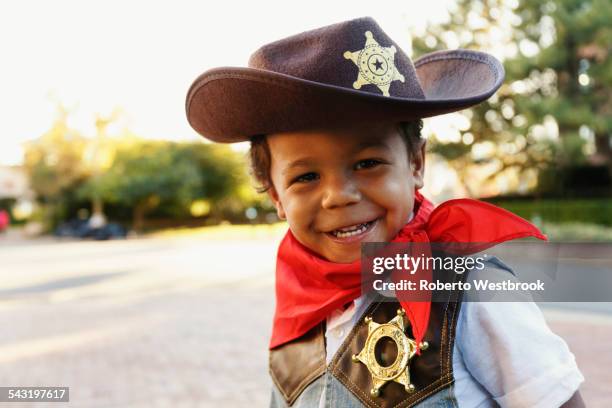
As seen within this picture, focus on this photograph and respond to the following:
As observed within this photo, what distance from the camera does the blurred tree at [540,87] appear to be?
562 inches

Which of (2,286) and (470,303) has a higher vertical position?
(470,303)

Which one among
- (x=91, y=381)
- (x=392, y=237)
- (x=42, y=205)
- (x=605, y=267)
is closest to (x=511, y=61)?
(x=605, y=267)

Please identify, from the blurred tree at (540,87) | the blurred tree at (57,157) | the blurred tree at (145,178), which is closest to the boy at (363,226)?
the blurred tree at (540,87)

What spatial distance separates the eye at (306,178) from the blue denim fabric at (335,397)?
40 cm

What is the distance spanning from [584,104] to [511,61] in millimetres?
2080

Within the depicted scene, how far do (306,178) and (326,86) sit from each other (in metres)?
0.22

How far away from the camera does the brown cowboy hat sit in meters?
1.14

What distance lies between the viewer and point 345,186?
1188 mm

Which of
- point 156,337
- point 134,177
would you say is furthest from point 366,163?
point 134,177

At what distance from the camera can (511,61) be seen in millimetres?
14742

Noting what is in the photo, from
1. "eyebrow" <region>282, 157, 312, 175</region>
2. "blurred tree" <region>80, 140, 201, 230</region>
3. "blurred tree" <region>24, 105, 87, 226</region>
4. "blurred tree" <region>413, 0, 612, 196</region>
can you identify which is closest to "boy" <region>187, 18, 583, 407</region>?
"eyebrow" <region>282, 157, 312, 175</region>

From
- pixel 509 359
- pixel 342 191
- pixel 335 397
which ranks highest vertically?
pixel 342 191

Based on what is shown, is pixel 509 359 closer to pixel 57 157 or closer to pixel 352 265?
pixel 352 265

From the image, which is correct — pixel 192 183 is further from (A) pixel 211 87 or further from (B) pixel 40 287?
(A) pixel 211 87
